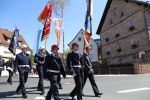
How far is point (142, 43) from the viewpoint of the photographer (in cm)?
3553

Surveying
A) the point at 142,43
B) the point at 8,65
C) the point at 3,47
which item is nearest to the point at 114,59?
the point at 142,43

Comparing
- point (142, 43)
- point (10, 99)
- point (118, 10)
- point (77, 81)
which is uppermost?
point (118, 10)

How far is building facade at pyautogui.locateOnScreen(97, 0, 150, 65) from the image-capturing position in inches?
1399

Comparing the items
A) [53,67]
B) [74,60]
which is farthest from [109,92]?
[53,67]

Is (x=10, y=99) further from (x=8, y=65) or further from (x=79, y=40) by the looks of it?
(x=79, y=40)

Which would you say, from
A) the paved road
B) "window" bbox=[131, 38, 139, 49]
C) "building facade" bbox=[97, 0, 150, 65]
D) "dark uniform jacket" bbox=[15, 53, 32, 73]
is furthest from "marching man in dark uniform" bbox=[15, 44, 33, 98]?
"window" bbox=[131, 38, 139, 49]

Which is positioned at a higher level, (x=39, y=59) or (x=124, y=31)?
(x=124, y=31)

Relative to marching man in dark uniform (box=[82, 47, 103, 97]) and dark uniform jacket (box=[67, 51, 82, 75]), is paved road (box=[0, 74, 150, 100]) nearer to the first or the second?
marching man in dark uniform (box=[82, 47, 103, 97])

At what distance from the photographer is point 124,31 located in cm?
4106

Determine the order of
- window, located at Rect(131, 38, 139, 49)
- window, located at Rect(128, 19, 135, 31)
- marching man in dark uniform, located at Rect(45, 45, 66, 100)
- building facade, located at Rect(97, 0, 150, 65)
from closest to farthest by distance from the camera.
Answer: marching man in dark uniform, located at Rect(45, 45, 66, 100), building facade, located at Rect(97, 0, 150, 65), window, located at Rect(131, 38, 139, 49), window, located at Rect(128, 19, 135, 31)

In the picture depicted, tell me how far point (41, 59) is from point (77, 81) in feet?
9.50

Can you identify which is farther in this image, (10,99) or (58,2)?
(58,2)

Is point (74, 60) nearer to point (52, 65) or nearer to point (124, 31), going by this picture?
point (52, 65)

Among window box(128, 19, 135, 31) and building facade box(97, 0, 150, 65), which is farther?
window box(128, 19, 135, 31)
